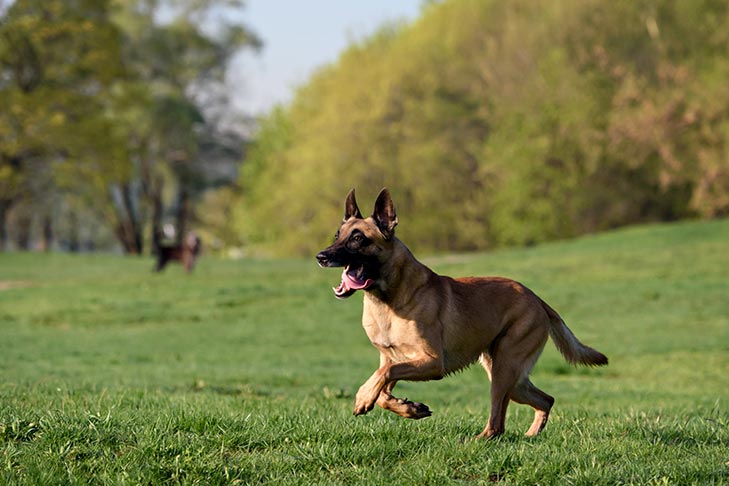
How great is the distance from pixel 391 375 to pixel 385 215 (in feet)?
4.75

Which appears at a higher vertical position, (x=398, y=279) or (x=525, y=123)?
(x=525, y=123)

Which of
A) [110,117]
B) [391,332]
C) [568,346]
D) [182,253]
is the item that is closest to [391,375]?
[391,332]

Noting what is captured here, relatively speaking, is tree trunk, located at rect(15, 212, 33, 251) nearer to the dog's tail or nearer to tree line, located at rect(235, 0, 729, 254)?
tree line, located at rect(235, 0, 729, 254)

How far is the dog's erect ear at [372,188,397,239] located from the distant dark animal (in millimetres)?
29954

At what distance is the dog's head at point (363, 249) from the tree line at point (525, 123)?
41564 mm

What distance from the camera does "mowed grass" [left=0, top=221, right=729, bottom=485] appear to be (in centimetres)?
656

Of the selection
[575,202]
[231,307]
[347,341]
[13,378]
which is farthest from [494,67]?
[13,378]

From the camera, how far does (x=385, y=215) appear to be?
26.6 ft

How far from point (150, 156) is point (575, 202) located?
2896cm

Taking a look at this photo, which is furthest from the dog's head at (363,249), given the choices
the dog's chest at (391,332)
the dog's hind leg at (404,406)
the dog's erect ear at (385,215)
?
the dog's hind leg at (404,406)

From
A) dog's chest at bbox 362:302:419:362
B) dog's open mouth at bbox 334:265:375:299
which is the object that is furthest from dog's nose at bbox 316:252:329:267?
dog's chest at bbox 362:302:419:362

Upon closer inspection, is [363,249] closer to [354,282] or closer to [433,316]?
[354,282]

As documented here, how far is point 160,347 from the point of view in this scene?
22000 millimetres

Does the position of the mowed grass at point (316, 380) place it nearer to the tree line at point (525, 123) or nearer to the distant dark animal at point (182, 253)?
the distant dark animal at point (182, 253)
